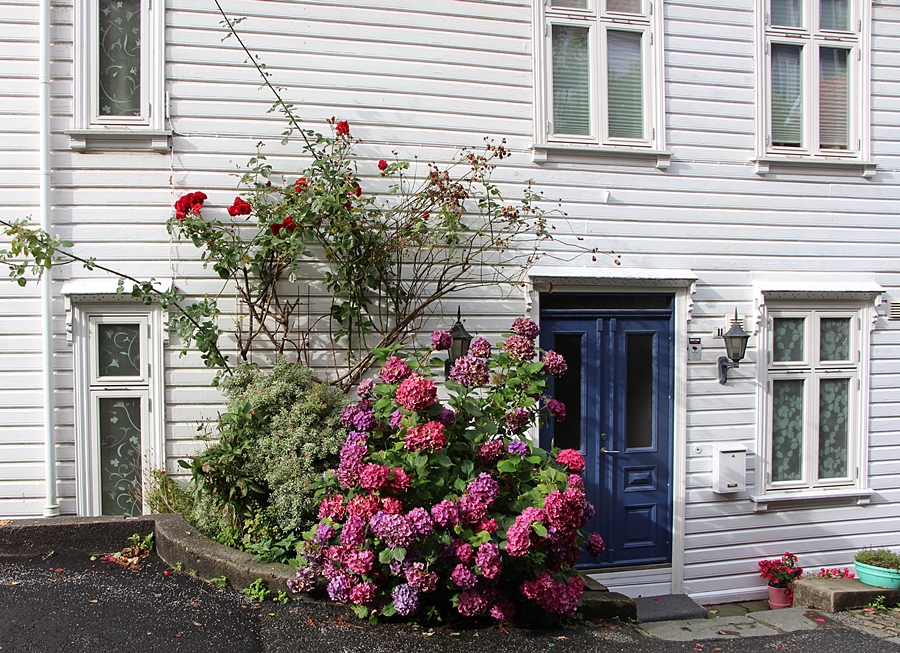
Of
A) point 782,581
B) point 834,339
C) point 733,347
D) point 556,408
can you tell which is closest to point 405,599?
point 556,408

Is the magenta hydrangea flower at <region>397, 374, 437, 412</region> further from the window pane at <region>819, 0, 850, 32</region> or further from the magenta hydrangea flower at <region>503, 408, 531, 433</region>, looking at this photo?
the window pane at <region>819, 0, 850, 32</region>

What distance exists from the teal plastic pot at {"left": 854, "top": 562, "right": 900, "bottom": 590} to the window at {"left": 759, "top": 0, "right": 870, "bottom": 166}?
3722 millimetres

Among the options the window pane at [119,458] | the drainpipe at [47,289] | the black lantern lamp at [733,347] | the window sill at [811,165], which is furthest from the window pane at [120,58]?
the window sill at [811,165]

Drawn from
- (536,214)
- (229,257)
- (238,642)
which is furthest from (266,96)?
(238,642)

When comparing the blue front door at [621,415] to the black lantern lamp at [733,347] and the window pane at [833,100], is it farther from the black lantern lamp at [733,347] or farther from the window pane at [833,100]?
the window pane at [833,100]

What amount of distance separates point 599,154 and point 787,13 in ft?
8.05

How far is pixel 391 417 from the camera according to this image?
172 inches

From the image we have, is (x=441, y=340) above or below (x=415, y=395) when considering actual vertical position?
above

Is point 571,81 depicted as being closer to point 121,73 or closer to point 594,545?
point 121,73

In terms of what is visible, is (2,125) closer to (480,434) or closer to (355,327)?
(355,327)

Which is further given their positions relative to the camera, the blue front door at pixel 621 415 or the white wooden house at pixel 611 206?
the blue front door at pixel 621 415

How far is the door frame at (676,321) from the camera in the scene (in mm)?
6516

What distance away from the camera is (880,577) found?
636cm

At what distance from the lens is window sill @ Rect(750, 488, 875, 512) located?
22.6 ft
